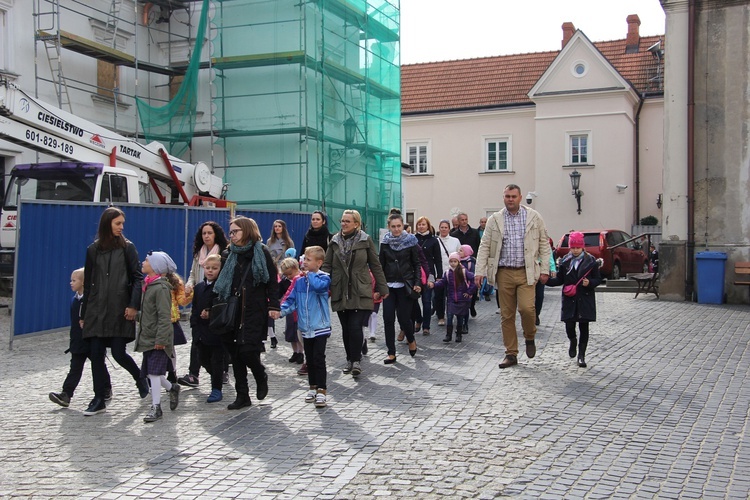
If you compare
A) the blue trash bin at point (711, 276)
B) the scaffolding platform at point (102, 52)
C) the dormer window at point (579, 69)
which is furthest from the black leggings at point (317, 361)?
the dormer window at point (579, 69)

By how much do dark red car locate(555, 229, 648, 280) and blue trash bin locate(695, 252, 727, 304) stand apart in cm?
769

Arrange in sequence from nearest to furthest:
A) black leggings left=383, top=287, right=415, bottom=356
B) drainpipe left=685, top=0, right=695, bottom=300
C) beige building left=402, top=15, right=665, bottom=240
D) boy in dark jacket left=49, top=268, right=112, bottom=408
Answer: boy in dark jacket left=49, top=268, right=112, bottom=408 < black leggings left=383, top=287, right=415, bottom=356 < drainpipe left=685, top=0, right=695, bottom=300 < beige building left=402, top=15, right=665, bottom=240

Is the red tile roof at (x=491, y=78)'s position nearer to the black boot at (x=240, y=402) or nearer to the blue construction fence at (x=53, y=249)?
the blue construction fence at (x=53, y=249)

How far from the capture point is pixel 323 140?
23.0m

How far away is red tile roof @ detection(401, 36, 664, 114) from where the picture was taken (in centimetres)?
3838

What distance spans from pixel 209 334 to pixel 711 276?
13.3 m

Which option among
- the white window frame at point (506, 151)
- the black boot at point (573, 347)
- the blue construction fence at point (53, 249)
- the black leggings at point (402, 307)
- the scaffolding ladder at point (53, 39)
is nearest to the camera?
the black boot at point (573, 347)

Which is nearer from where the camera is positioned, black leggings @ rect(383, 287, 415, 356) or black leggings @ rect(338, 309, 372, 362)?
black leggings @ rect(338, 309, 372, 362)

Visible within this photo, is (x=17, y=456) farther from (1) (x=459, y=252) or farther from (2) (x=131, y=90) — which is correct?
(2) (x=131, y=90)

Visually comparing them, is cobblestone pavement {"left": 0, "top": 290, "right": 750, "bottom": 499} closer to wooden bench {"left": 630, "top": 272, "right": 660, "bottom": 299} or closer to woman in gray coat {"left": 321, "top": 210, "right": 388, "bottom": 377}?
woman in gray coat {"left": 321, "top": 210, "right": 388, "bottom": 377}

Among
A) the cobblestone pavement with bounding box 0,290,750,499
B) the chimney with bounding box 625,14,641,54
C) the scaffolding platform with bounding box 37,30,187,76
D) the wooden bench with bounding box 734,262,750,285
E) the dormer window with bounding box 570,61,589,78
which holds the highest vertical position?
the chimney with bounding box 625,14,641,54

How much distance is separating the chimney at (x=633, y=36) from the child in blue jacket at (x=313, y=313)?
34669 millimetres

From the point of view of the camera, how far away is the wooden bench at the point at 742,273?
17.7m

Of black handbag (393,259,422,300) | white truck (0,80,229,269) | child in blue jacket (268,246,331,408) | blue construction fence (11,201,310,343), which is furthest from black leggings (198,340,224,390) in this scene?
white truck (0,80,229,269)
